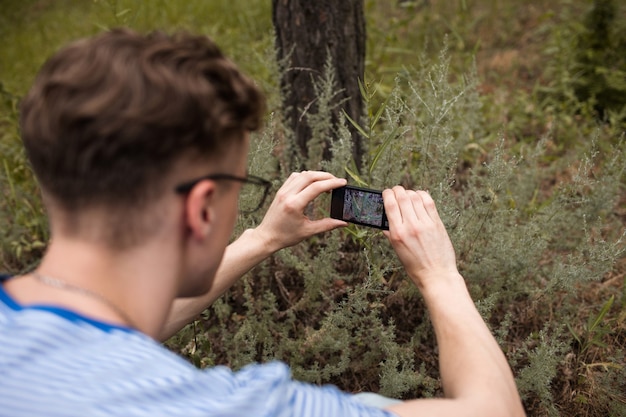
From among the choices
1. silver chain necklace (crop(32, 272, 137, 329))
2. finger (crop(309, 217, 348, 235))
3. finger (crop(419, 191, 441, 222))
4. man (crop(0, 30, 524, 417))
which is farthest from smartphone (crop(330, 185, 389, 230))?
silver chain necklace (crop(32, 272, 137, 329))

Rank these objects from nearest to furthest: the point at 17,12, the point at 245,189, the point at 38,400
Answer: the point at 38,400 < the point at 245,189 < the point at 17,12

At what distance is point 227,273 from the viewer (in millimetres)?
1885

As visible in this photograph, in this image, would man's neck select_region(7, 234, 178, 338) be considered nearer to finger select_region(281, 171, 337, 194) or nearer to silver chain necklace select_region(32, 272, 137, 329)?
silver chain necklace select_region(32, 272, 137, 329)

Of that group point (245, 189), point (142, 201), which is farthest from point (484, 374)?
point (245, 189)

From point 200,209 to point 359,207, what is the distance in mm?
752

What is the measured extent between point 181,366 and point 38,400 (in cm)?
23

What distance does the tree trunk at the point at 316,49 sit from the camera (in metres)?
2.83

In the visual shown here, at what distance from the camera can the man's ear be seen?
1.14 m

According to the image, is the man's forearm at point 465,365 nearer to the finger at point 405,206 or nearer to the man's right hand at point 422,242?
the man's right hand at point 422,242

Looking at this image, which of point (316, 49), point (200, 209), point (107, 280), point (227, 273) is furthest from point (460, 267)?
point (107, 280)

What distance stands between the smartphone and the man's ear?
0.68m

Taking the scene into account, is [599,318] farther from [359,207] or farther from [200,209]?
[200,209]

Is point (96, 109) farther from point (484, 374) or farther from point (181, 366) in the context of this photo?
point (484, 374)

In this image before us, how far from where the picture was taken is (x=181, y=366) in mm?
1074
